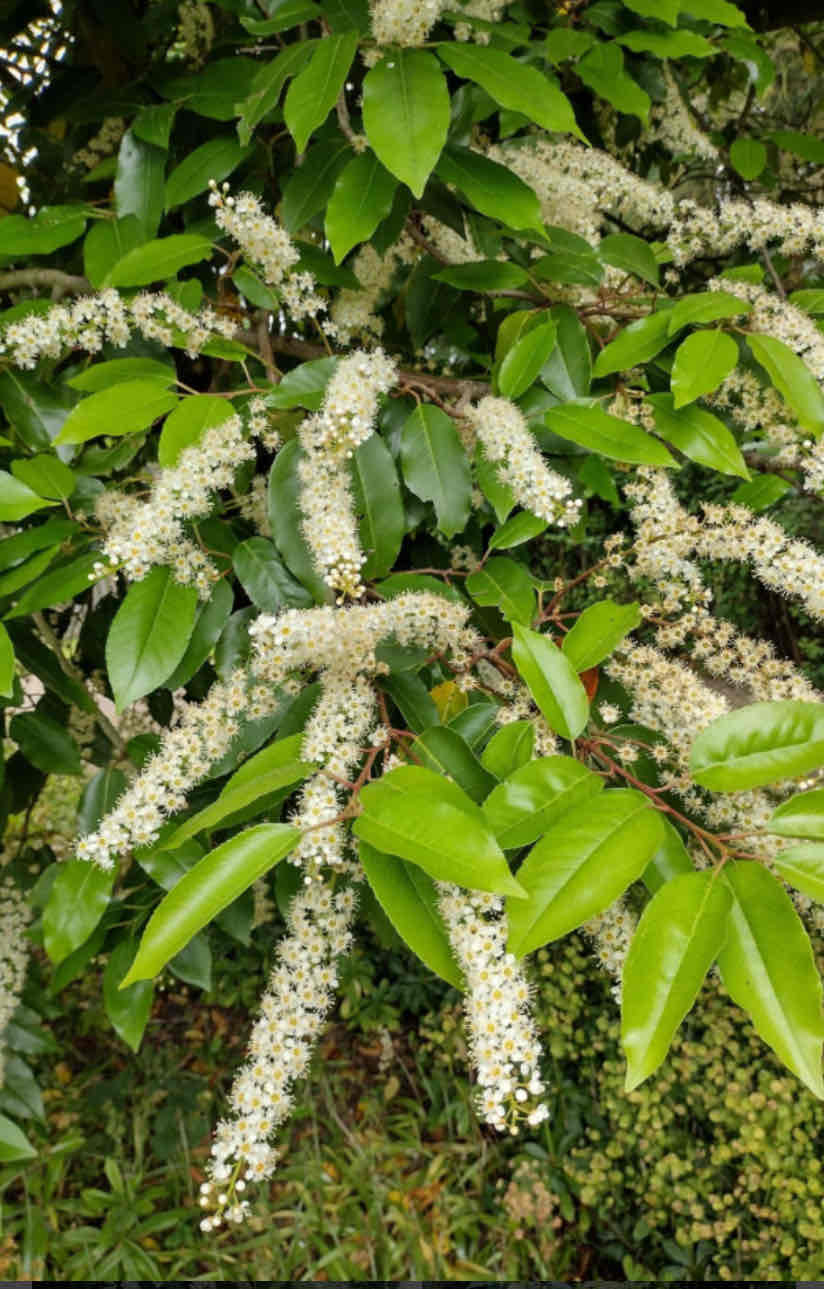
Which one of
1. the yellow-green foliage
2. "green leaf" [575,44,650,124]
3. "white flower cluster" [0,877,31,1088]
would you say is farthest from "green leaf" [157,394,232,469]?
the yellow-green foliage

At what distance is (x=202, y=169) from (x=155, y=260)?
0.20 metres

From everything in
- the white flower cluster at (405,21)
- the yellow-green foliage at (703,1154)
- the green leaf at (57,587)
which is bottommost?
the yellow-green foliage at (703,1154)

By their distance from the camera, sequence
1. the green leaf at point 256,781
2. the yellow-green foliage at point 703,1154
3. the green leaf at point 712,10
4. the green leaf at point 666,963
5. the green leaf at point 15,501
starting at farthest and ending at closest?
1. the yellow-green foliage at point 703,1154
2. the green leaf at point 712,10
3. the green leaf at point 15,501
4. the green leaf at point 256,781
5. the green leaf at point 666,963

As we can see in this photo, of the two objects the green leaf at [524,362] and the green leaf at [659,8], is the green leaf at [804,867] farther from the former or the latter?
the green leaf at [659,8]

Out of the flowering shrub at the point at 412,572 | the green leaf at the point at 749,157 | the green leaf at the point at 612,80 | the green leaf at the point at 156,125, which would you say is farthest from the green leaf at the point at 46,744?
the green leaf at the point at 749,157

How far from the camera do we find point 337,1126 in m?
2.60

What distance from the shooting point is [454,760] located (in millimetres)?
789

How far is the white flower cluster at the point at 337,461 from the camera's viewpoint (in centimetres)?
89

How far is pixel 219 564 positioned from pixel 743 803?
0.66m

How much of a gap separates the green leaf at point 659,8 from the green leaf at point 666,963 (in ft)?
3.56

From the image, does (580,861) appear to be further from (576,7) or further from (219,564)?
(576,7)

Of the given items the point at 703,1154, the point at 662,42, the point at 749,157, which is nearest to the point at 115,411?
the point at 662,42

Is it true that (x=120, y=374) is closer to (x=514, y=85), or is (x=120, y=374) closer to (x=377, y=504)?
(x=377, y=504)

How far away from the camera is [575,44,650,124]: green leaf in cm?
129
